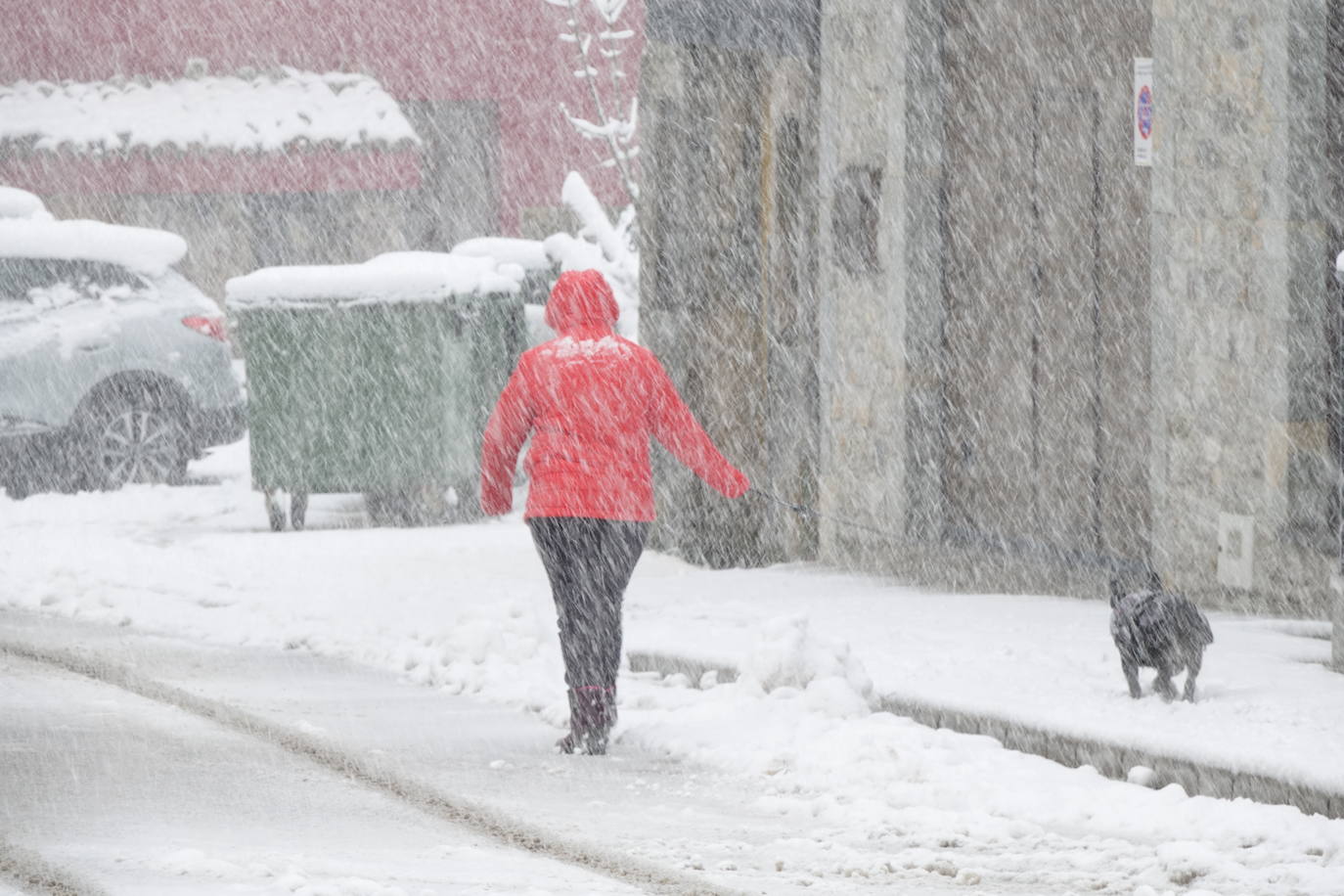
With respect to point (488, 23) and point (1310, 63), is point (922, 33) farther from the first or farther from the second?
point (488, 23)

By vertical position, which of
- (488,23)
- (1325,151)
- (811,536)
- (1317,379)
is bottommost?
(811,536)

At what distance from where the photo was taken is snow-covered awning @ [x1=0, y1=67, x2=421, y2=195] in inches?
1133

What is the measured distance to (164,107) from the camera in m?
29.3

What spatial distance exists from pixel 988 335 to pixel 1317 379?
2.72 meters

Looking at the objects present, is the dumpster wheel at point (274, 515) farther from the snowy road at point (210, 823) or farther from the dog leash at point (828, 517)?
the snowy road at point (210, 823)

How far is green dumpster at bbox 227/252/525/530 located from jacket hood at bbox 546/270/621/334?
24.6ft

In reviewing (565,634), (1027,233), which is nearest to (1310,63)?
(1027,233)

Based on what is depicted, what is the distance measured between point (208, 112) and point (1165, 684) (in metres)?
23.0

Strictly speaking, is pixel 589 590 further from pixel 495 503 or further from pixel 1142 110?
pixel 1142 110

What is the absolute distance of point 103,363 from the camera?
1648 cm

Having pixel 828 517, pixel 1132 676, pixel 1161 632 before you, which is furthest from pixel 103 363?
pixel 1161 632

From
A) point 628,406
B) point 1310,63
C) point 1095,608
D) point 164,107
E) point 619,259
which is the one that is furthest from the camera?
point 164,107

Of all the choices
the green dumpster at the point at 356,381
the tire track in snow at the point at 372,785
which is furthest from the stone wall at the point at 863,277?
the tire track in snow at the point at 372,785

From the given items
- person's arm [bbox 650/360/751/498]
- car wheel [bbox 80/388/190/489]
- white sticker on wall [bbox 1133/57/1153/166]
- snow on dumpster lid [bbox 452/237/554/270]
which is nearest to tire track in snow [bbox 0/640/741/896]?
person's arm [bbox 650/360/751/498]
